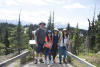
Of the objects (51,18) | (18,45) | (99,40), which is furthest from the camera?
(51,18)

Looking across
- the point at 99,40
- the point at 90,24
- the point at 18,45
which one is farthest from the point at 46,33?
the point at 18,45

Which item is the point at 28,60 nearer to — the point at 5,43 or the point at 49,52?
the point at 49,52

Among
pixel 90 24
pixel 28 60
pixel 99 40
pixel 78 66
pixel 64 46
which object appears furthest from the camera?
pixel 90 24

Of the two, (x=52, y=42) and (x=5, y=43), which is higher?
(x=52, y=42)

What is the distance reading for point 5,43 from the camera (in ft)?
226

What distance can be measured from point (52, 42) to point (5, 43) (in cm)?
6456

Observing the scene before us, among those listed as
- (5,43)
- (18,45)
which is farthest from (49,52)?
(5,43)

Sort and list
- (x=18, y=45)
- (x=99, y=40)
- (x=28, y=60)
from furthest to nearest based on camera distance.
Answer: (x=18, y=45)
(x=99, y=40)
(x=28, y=60)

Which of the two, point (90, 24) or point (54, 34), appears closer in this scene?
point (54, 34)

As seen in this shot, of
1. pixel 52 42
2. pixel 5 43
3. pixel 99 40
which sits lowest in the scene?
pixel 5 43

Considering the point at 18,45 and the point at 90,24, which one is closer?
the point at 90,24

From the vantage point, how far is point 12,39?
170 feet

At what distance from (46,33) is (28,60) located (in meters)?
2.27

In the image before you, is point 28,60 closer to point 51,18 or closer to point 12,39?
point 12,39
